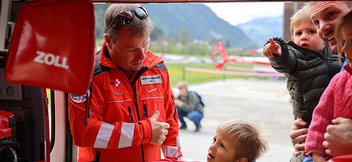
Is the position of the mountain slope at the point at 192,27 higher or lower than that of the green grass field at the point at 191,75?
higher

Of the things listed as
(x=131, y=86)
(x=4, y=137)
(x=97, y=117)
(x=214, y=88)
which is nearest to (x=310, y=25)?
(x=131, y=86)

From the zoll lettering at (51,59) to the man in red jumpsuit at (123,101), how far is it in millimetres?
406

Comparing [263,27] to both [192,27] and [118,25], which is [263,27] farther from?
[118,25]

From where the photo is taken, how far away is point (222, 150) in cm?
187

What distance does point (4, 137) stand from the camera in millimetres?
1913

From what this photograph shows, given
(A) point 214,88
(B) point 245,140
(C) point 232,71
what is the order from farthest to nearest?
(A) point 214,88, (C) point 232,71, (B) point 245,140

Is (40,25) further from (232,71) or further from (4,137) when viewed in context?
(232,71)

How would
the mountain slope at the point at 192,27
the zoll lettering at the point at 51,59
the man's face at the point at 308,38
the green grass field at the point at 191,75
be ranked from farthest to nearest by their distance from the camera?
1. the green grass field at the point at 191,75
2. the mountain slope at the point at 192,27
3. the man's face at the point at 308,38
4. the zoll lettering at the point at 51,59

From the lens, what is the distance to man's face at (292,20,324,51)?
2027 millimetres

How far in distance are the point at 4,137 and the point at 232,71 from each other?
28.7 feet

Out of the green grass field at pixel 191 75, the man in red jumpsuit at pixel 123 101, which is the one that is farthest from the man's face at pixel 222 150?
the green grass field at pixel 191 75

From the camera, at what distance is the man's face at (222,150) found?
186 centimetres

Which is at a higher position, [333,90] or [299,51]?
[299,51]

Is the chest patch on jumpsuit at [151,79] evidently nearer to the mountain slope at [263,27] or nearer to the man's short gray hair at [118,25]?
the man's short gray hair at [118,25]
